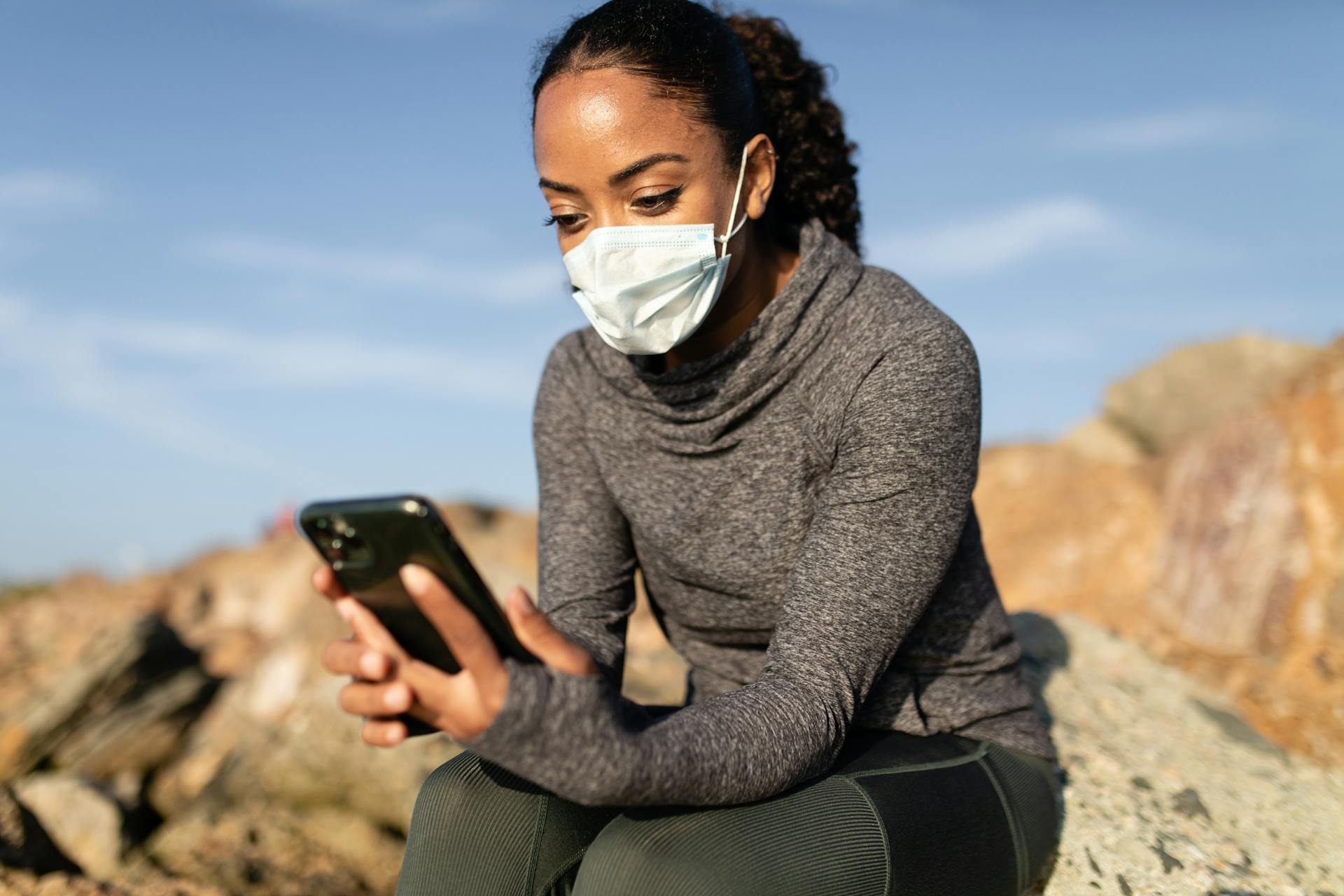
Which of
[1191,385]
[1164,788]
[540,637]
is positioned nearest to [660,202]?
[540,637]

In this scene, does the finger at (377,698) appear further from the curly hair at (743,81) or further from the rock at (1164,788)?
the rock at (1164,788)

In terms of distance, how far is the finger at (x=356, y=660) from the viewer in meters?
1.48

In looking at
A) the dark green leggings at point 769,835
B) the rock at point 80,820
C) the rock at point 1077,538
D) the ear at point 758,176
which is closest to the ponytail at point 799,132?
the ear at point 758,176

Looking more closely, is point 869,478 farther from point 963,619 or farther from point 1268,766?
point 1268,766

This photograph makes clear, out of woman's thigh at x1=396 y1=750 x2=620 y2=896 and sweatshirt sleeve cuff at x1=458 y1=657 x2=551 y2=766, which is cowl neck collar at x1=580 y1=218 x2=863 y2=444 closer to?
woman's thigh at x1=396 y1=750 x2=620 y2=896

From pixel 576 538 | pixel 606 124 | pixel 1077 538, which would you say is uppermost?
pixel 606 124

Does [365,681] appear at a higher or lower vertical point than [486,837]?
higher

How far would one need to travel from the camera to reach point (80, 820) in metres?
4.47

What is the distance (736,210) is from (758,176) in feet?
0.49

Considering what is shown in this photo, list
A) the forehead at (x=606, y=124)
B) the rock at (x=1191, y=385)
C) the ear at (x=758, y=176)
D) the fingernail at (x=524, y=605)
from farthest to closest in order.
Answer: the rock at (x=1191, y=385)
the ear at (x=758, y=176)
the forehead at (x=606, y=124)
the fingernail at (x=524, y=605)

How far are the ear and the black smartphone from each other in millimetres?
1246

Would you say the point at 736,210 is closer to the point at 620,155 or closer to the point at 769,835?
the point at 620,155

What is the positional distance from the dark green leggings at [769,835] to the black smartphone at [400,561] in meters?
0.42

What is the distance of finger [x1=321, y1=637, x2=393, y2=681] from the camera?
148 cm
